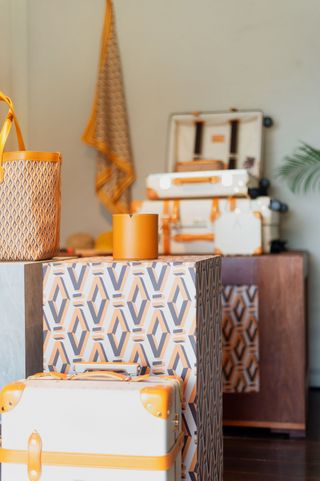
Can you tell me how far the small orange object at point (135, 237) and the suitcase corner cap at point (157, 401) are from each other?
1.39 feet

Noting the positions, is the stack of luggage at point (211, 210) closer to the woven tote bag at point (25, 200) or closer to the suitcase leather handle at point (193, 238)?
the suitcase leather handle at point (193, 238)

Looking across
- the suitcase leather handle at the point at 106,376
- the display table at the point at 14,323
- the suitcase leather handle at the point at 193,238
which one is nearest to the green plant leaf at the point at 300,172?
the suitcase leather handle at the point at 193,238

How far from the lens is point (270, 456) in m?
2.69

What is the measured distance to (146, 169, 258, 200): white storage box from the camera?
324 cm

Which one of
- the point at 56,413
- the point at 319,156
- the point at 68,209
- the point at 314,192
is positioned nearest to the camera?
the point at 56,413

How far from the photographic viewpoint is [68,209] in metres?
4.39

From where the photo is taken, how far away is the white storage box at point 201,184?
324cm

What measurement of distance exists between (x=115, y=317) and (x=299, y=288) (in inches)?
62.8

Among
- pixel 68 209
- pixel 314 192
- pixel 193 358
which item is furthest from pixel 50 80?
pixel 193 358

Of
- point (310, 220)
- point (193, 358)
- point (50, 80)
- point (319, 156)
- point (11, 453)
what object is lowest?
point (11, 453)

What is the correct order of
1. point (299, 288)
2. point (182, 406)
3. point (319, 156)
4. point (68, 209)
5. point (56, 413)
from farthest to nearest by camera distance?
point (68, 209), point (319, 156), point (299, 288), point (182, 406), point (56, 413)

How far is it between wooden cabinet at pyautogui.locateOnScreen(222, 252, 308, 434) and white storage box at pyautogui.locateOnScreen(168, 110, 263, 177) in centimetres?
94

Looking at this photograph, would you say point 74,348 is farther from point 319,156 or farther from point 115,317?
point 319,156

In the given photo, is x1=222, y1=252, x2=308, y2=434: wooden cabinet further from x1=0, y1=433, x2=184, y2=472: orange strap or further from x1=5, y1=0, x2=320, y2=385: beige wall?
x1=0, y1=433, x2=184, y2=472: orange strap
